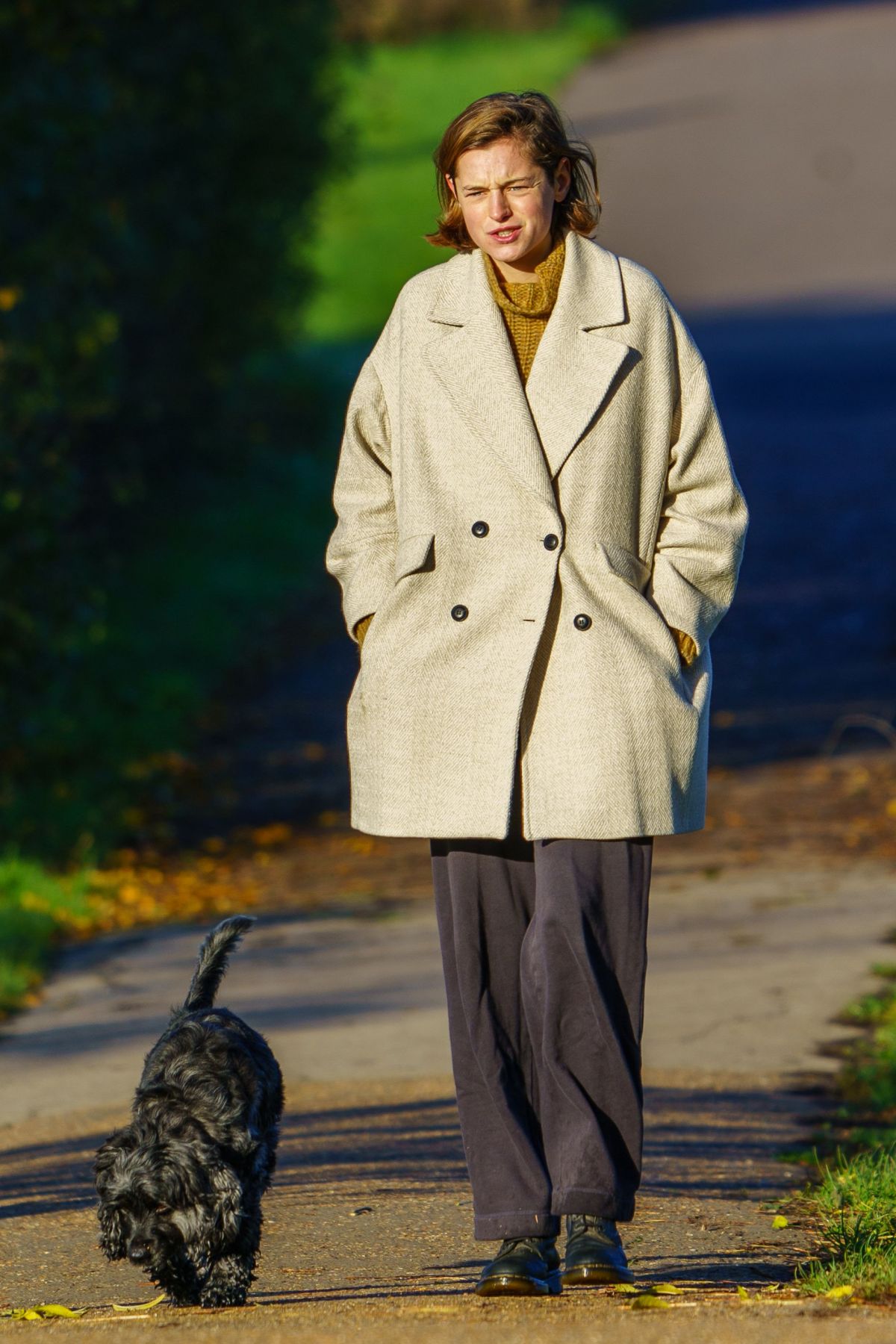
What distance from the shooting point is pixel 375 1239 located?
454 cm

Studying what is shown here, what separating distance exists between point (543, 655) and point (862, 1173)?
165 cm

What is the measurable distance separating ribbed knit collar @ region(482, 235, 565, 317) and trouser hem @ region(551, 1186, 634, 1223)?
1.64 metres

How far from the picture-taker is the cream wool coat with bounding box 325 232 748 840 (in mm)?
3809

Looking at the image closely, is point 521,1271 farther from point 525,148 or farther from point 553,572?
→ point 525,148

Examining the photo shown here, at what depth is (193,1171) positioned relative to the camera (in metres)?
3.78

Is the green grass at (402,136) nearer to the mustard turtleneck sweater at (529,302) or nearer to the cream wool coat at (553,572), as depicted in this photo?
the mustard turtleneck sweater at (529,302)

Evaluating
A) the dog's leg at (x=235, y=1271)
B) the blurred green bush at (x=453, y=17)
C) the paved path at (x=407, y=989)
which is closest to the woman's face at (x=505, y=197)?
the dog's leg at (x=235, y=1271)

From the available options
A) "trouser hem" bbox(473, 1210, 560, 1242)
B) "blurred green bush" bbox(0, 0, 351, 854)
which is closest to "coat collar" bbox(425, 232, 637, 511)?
"trouser hem" bbox(473, 1210, 560, 1242)

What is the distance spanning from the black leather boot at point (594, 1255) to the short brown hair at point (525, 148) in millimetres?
1859

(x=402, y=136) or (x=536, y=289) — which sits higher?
(x=402, y=136)

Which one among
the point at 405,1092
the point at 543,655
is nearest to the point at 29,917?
the point at 405,1092

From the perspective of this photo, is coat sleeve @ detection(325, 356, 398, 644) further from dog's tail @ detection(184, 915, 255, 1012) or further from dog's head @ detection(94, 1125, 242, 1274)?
dog's head @ detection(94, 1125, 242, 1274)

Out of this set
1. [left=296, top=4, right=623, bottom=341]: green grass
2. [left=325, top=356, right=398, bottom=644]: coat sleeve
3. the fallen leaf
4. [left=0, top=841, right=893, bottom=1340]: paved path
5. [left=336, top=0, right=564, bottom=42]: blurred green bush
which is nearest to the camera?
the fallen leaf

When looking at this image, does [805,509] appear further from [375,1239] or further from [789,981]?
[375,1239]
